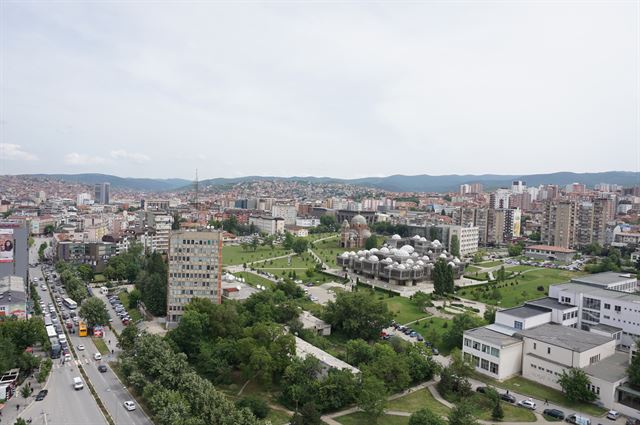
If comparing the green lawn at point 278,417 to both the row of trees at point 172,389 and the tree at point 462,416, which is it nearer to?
the row of trees at point 172,389

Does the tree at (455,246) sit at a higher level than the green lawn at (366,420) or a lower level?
higher

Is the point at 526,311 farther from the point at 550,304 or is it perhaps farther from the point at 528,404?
the point at 528,404

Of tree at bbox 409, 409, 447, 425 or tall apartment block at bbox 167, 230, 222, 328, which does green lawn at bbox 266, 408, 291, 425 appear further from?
tall apartment block at bbox 167, 230, 222, 328

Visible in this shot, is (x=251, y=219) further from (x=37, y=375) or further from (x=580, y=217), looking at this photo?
(x=37, y=375)

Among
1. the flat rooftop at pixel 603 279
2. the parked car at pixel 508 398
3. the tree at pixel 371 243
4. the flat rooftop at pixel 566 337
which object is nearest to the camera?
the parked car at pixel 508 398

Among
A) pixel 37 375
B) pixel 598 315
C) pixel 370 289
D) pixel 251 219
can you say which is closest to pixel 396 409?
pixel 598 315

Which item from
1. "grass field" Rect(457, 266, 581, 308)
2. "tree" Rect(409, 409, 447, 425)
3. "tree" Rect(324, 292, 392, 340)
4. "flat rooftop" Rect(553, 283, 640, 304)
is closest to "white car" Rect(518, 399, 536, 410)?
"tree" Rect(409, 409, 447, 425)

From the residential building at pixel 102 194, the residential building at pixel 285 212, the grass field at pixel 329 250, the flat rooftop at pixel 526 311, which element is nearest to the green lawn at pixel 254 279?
the grass field at pixel 329 250
